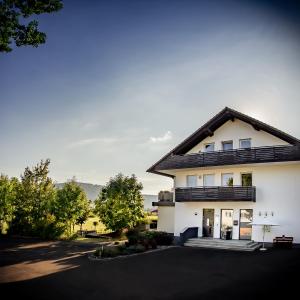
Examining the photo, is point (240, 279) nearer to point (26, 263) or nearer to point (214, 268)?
point (214, 268)

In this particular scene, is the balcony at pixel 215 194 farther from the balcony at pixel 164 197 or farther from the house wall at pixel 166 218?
the balcony at pixel 164 197

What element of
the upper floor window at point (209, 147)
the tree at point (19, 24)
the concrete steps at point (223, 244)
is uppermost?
the tree at point (19, 24)

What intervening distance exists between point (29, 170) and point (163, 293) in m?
29.3

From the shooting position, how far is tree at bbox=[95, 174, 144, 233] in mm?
33781

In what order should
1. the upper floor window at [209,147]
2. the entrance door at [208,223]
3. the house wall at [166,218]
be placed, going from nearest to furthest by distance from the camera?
the entrance door at [208,223] < the upper floor window at [209,147] < the house wall at [166,218]

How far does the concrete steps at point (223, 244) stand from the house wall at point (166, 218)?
6.25 meters

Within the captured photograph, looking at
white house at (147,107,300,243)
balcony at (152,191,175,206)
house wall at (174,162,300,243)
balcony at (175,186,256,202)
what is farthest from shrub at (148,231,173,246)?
balcony at (152,191,175,206)

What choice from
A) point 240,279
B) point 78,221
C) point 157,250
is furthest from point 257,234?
point 78,221

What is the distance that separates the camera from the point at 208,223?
28.6 meters

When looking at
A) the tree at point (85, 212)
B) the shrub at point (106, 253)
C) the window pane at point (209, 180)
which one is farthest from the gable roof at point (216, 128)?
the shrub at point (106, 253)

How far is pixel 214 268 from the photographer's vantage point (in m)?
17.1

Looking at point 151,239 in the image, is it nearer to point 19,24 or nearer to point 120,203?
point 120,203

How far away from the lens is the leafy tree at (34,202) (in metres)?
34.2

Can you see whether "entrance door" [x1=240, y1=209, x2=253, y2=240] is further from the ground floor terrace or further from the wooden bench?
the wooden bench
